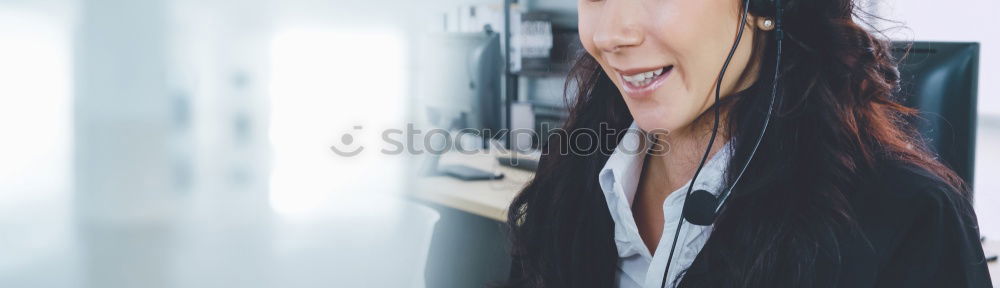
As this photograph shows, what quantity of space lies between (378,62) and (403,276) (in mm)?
651

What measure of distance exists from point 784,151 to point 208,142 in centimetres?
116

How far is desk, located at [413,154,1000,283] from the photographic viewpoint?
168cm

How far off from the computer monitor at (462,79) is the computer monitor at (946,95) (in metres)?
1.11

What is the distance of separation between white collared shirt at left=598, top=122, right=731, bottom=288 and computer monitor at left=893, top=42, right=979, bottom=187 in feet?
1.70

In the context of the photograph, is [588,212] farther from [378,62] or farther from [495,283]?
[378,62]

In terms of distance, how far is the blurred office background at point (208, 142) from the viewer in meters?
1.18

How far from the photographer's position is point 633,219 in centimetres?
86

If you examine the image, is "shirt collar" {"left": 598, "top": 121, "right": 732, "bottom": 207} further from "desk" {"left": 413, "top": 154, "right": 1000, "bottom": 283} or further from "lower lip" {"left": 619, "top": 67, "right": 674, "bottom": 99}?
"desk" {"left": 413, "top": 154, "right": 1000, "bottom": 283}

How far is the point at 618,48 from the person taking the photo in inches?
30.2

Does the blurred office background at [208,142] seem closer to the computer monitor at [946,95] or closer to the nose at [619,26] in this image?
the computer monitor at [946,95]

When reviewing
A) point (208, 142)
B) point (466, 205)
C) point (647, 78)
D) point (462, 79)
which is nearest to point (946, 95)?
point (647, 78)

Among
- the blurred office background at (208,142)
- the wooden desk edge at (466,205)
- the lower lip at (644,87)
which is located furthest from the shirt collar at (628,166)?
the wooden desk edge at (466,205)

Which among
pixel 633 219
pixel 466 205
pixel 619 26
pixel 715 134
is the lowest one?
pixel 466 205

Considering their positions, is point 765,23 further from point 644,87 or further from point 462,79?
point 462,79
